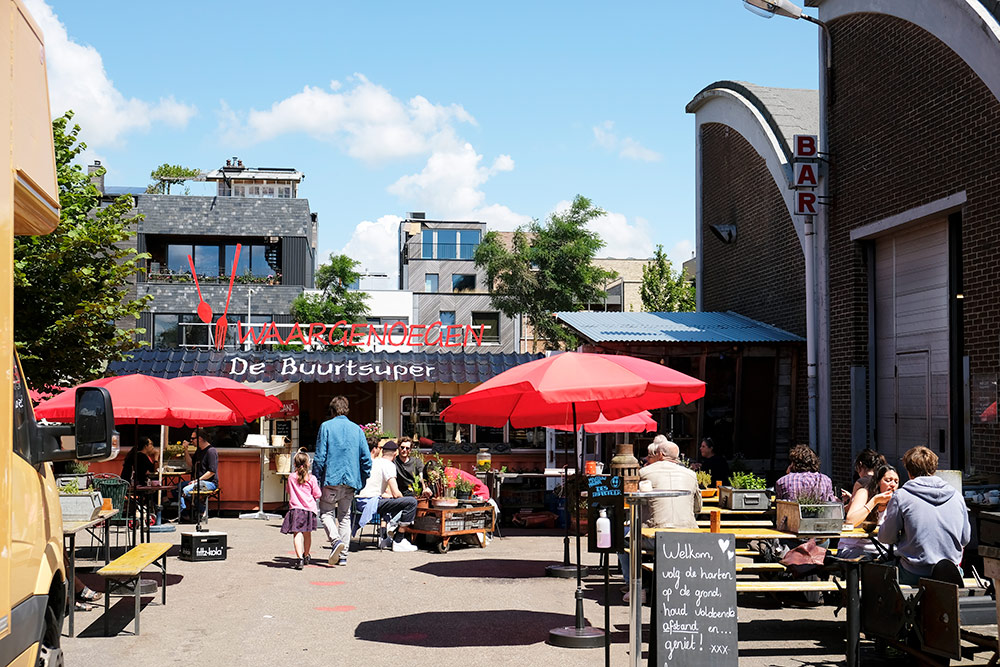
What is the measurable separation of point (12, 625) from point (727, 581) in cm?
427

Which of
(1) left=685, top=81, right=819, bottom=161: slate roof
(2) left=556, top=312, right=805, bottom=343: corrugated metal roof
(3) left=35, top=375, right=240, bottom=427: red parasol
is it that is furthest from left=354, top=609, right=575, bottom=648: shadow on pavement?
(1) left=685, top=81, right=819, bottom=161: slate roof

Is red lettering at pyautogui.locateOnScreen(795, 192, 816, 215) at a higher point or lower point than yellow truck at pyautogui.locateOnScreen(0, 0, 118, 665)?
higher

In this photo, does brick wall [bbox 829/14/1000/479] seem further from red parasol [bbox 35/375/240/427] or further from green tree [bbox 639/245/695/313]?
green tree [bbox 639/245/695/313]

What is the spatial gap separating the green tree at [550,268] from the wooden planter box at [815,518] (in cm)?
3650

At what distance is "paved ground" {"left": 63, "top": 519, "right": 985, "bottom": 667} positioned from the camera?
7617 mm

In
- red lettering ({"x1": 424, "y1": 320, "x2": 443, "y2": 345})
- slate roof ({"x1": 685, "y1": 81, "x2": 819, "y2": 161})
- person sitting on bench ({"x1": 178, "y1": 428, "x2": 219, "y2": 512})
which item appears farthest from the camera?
red lettering ({"x1": 424, "y1": 320, "x2": 443, "y2": 345})

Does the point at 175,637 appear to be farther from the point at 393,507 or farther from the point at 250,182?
the point at 250,182

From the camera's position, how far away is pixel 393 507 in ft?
46.9

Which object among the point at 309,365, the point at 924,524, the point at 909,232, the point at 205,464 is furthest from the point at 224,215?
the point at 924,524

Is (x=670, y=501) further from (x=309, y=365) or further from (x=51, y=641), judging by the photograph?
(x=309, y=365)

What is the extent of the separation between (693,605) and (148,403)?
272 inches

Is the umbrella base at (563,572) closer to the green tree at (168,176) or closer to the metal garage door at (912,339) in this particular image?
the metal garage door at (912,339)

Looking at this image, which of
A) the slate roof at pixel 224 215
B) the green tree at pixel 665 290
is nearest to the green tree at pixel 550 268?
the green tree at pixel 665 290

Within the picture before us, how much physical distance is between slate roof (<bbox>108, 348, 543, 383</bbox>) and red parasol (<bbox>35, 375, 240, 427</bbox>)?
7.92 m
